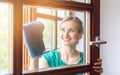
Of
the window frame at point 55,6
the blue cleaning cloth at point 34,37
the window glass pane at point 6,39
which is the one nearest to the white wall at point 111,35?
the window frame at point 55,6

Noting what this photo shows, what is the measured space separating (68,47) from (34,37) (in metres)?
0.25

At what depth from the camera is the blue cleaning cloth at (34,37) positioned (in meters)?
0.94

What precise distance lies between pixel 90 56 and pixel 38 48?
329 mm

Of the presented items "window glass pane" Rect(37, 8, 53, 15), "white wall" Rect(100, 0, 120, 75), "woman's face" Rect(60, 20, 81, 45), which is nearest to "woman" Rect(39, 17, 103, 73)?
"woman's face" Rect(60, 20, 81, 45)

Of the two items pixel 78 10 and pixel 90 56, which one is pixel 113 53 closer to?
pixel 90 56

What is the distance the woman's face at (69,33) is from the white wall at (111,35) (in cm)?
49

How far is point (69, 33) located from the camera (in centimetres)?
112

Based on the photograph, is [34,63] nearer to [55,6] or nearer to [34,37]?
[34,37]

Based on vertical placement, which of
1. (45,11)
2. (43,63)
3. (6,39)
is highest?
(45,11)

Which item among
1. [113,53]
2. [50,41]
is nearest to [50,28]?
[50,41]

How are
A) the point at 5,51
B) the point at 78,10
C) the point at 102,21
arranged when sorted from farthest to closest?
the point at 102,21 → the point at 78,10 → the point at 5,51

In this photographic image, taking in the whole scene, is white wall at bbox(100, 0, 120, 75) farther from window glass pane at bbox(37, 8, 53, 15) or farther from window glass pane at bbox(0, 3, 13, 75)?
window glass pane at bbox(0, 3, 13, 75)

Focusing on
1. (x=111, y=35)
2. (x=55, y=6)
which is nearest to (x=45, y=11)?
(x=55, y=6)

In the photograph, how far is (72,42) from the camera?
3.78 ft
